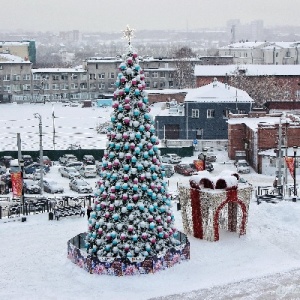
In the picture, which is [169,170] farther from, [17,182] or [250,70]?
[250,70]

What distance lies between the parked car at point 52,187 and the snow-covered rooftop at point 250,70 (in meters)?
44.3

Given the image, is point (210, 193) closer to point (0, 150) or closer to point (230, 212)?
point (230, 212)

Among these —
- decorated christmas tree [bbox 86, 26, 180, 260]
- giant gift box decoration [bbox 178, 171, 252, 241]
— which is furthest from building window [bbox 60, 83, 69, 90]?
decorated christmas tree [bbox 86, 26, 180, 260]

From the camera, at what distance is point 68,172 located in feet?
142

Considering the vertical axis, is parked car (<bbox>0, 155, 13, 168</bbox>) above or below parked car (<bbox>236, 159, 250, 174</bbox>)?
above

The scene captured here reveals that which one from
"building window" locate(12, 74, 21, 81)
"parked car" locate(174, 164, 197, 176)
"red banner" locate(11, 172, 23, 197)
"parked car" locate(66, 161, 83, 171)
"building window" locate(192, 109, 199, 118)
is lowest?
"parked car" locate(174, 164, 197, 176)

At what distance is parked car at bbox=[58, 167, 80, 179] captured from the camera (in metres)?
42.8

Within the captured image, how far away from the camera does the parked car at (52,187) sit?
3825cm

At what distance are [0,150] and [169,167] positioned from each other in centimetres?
1625

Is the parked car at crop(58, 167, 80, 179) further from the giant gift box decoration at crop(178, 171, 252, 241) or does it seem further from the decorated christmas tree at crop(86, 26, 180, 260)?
the decorated christmas tree at crop(86, 26, 180, 260)

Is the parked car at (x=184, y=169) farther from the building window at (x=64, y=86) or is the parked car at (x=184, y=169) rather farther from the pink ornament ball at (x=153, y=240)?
the building window at (x=64, y=86)

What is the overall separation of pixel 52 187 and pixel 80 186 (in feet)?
5.64

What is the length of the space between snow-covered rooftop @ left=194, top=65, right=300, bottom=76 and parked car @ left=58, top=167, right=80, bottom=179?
39.6 m

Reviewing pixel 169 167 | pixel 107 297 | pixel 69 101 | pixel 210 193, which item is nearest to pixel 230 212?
pixel 210 193
